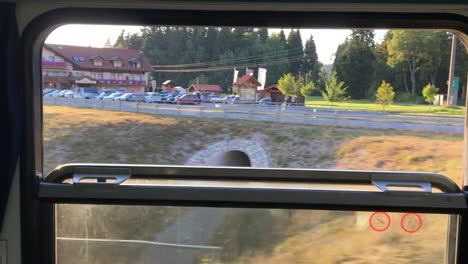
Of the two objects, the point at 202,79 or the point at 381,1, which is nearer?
the point at 381,1

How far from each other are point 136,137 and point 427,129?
1.09 meters

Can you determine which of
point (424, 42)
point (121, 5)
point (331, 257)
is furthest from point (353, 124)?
point (121, 5)

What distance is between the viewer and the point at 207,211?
1.74m

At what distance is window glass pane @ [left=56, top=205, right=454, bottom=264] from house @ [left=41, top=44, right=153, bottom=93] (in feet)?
1.60

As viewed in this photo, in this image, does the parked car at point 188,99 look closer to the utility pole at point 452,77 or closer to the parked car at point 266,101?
the parked car at point 266,101

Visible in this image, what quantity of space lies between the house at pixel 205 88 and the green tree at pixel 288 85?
23 cm

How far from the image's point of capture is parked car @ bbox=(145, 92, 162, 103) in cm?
174

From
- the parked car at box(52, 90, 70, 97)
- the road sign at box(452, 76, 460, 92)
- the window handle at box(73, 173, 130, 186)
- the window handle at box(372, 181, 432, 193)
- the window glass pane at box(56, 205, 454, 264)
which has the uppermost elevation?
the road sign at box(452, 76, 460, 92)

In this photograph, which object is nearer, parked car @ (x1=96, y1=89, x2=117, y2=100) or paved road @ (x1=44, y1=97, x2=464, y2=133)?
paved road @ (x1=44, y1=97, x2=464, y2=133)

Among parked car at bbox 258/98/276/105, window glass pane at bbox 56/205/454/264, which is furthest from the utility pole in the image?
parked car at bbox 258/98/276/105

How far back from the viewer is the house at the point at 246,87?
1.72 metres

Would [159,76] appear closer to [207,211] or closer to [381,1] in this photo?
[207,211]

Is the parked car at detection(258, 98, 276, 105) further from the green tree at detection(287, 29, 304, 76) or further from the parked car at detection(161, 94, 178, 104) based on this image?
the parked car at detection(161, 94, 178, 104)

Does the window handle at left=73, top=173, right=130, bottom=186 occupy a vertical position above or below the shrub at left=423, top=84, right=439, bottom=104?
below
